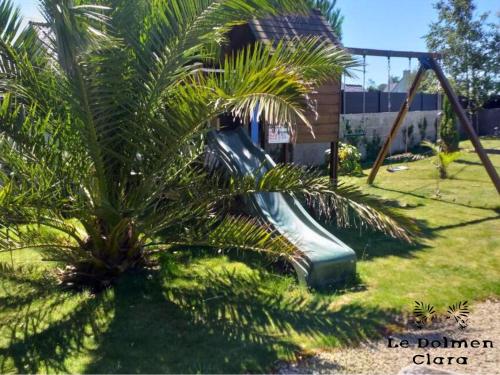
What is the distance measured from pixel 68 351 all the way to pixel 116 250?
4.43 feet

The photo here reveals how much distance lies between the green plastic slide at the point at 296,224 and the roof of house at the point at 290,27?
4.76 feet

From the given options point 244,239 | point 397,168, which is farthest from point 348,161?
point 244,239

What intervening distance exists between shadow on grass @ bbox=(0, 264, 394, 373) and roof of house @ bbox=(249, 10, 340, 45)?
3.92 metres

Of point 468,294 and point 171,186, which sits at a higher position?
point 171,186

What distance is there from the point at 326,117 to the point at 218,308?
14.5 feet

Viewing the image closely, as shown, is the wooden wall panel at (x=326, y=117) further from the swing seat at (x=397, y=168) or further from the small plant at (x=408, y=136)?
the small plant at (x=408, y=136)

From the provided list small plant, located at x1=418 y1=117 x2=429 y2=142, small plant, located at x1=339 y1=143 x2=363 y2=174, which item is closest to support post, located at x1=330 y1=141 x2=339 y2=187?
small plant, located at x1=339 y1=143 x2=363 y2=174

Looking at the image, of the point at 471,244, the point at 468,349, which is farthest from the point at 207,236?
the point at 471,244

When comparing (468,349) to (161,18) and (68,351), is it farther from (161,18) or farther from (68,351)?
(161,18)

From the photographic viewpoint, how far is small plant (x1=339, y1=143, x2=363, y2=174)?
11344 mm

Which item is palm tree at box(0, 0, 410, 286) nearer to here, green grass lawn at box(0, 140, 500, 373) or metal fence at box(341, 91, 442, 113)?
green grass lawn at box(0, 140, 500, 373)

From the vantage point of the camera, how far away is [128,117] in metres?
4.11

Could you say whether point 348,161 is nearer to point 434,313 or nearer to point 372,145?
point 372,145

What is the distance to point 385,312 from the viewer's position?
4059 mm
